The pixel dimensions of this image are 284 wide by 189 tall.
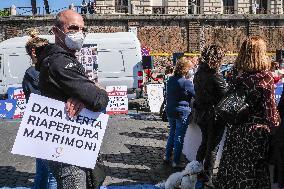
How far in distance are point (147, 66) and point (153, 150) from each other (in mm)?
7591

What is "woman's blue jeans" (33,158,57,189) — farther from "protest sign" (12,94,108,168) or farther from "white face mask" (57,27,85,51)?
"white face mask" (57,27,85,51)

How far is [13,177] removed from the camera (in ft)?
23.6

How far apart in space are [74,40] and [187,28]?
3346 cm

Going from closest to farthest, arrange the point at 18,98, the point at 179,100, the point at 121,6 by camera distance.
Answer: the point at 179,100
the point at 18,98
the point at 121,6

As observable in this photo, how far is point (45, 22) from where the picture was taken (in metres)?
35.2

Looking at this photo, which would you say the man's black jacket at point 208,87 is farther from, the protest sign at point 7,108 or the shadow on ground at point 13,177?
the protest sign at point 7,108

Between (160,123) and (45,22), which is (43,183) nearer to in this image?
(160,123)

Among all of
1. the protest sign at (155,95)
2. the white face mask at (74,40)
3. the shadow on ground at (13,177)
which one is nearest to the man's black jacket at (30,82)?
the shadow on ground at (13,177)

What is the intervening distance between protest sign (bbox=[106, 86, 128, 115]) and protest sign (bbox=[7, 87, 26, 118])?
8.71ft

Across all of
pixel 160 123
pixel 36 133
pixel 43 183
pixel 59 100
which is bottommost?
pixel 160 123

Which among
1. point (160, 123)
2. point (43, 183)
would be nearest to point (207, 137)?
point (43, 183)

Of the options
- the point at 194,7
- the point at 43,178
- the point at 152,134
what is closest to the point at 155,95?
the point at 152,134

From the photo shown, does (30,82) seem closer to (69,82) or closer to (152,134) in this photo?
(69,82)

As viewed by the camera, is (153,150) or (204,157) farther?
(153,150)
